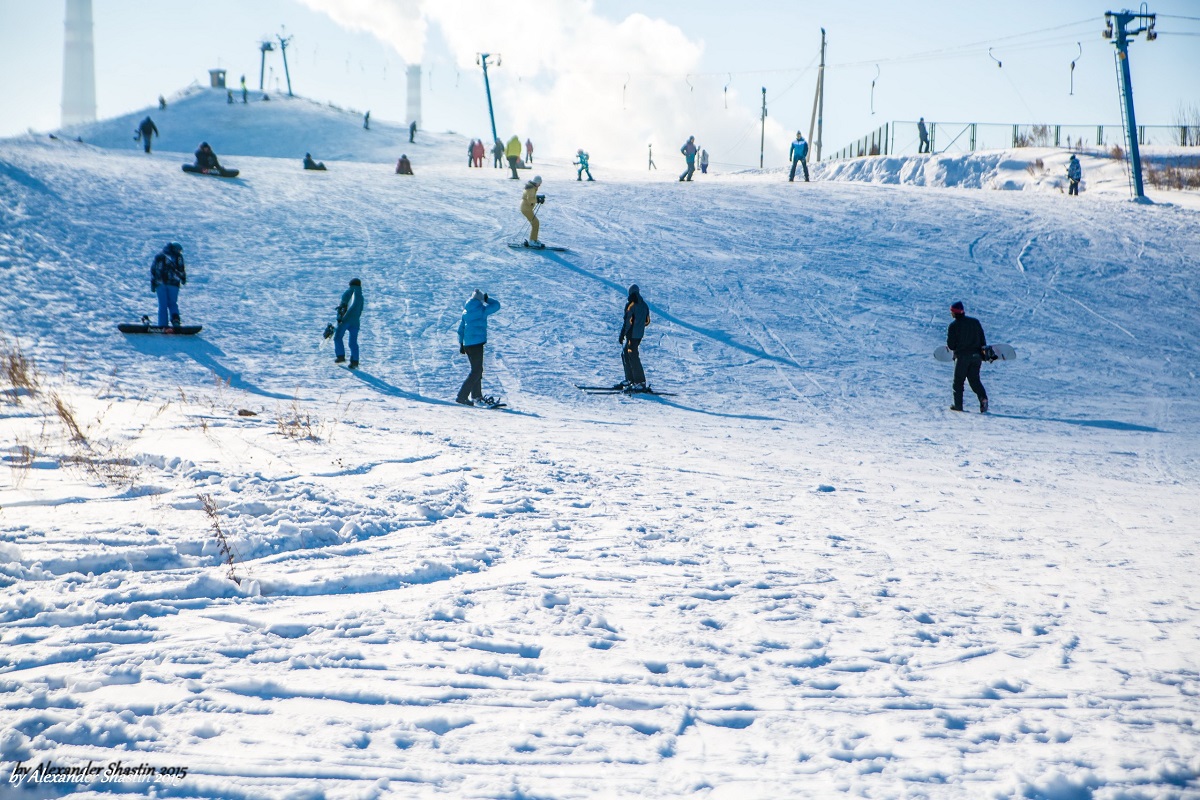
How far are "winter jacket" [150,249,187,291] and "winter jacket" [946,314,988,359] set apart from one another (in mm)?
12743

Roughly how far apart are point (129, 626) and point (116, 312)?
45.2ft

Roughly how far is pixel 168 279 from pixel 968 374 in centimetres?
1335

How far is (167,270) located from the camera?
14.1 metres

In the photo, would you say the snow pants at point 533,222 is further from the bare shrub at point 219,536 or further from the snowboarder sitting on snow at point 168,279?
the bare shrub at point 219,536

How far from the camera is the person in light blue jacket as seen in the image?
11617mm

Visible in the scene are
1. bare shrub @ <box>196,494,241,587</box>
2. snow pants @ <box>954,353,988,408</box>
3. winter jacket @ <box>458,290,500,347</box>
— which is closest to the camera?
bare shrub @ <box>196,494,241,587</box>

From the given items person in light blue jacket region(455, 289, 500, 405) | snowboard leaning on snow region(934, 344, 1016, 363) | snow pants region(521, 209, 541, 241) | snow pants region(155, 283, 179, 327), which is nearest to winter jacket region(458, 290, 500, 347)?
person in light blue jacket region(455, 289, 500, 405)

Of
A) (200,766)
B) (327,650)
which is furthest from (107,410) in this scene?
(200,766)

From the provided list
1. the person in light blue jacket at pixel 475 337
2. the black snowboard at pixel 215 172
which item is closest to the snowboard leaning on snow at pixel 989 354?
the person in light blue jacket at pixel 475 337

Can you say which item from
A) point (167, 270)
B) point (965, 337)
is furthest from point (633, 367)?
point (167, 270)

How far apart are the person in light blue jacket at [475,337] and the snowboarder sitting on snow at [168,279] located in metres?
5.95

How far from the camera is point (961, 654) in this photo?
3.77m

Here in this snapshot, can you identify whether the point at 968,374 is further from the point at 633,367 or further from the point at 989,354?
the point at 633,367

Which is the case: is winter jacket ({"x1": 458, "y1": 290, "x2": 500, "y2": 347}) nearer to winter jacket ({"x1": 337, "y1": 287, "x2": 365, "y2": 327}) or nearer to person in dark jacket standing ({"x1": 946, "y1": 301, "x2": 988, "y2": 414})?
winter jacket ({"x1": 337, "y1": 287, "x2": 365, "y2": 327})
